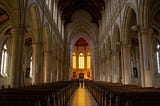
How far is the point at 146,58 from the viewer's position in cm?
1156

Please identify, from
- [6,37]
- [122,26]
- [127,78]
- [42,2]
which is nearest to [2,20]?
[6,37]

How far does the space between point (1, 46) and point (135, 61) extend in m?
20.2

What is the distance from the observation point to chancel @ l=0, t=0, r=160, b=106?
5875 mm

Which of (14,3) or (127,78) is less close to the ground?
(14,3)

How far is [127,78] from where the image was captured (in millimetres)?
15688

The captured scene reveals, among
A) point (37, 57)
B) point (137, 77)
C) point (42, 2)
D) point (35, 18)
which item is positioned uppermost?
point (42, 2)

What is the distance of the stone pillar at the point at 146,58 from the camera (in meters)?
11.3

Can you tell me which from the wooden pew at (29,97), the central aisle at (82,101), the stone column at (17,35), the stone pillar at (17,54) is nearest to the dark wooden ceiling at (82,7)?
the stone column at (17,35)

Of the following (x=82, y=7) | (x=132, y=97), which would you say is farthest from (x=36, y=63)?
(x=82, y=7)

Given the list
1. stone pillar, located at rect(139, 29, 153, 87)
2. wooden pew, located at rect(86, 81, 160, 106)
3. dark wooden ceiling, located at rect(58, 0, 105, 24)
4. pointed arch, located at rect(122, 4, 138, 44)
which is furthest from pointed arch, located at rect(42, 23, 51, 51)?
wooden pew, located at rect(86, 81, 160, 106)

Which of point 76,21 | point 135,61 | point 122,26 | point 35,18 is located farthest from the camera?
point 76,21

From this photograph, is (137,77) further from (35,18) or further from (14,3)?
(14,3)

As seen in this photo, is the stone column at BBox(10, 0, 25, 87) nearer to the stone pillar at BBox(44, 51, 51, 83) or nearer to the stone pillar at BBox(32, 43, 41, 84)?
the stone pillar at BBox(32, 43, 41, 84)

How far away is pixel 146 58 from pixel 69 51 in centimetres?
2483
